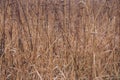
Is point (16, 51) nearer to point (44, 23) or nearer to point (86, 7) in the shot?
point (44, 23)

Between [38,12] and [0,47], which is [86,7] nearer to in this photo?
[38,12]

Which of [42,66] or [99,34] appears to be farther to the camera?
[99,34]

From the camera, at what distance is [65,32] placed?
2779 millimetres

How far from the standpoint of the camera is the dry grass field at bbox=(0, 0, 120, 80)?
2646mm

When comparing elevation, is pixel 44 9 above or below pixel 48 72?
above

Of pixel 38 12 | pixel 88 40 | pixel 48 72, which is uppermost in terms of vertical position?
pixel 38 12

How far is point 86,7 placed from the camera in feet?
9.09

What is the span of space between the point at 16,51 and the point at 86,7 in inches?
24.2

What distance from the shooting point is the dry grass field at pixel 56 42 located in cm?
265

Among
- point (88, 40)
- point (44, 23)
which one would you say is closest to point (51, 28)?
point (44, 23)

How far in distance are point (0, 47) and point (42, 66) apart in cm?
42

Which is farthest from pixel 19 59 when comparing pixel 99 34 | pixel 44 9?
pixel 99 34

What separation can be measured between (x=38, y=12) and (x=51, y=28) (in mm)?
158

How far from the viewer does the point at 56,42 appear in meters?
2.83
